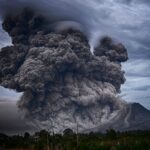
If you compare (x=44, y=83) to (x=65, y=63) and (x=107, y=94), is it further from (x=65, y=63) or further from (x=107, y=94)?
(x=107, y=94)

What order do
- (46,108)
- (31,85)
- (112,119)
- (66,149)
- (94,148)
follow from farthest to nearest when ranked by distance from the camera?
(112,119)
(46,108)
(31,85)
(66,149)
(94,148)

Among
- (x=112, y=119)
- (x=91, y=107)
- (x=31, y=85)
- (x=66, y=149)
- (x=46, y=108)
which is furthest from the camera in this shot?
(x=112, y=119)

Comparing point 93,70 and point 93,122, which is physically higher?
point 93,70

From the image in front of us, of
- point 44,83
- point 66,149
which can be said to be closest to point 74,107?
point 44,83

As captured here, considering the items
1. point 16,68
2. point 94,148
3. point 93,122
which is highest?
point 16,68

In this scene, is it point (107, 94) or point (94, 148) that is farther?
point (107, 94)

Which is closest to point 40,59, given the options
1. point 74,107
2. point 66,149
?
point 74,107

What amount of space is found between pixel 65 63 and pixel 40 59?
9.75 metres

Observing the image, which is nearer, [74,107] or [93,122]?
[74,107]

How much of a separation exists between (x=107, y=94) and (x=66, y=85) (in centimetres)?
1675

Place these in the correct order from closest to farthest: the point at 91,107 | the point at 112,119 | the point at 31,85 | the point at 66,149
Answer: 1. the point at 66,149
2. the point at 31,85
3. the point at 91,107
4. the point at 112,119

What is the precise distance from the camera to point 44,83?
14162 centimetres

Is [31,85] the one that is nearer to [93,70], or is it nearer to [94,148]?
[93,70]

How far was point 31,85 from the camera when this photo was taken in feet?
439
